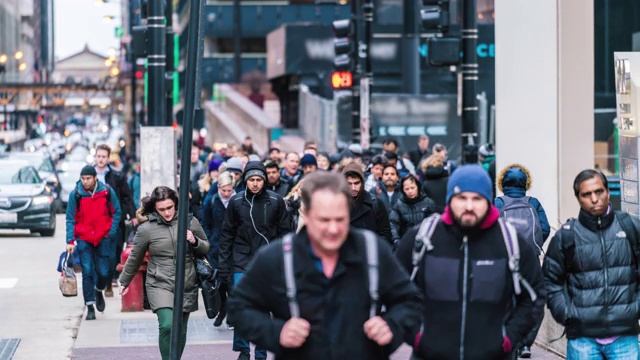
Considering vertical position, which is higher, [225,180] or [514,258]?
[225,180]

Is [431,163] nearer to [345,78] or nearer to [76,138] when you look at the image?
[345,78]

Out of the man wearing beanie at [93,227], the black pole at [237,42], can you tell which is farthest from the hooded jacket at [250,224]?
the black pole at [237,42]

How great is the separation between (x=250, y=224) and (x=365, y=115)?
12.8m

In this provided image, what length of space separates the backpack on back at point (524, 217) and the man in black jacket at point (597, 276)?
10.3 ft

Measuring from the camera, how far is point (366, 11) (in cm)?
2569

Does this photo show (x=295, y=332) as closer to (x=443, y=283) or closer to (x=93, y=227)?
(x=443, y=283)

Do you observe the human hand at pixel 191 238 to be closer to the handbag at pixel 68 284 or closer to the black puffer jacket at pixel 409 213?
the black puffer jacket at pixel 409 213

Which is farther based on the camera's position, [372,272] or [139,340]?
[139,340]

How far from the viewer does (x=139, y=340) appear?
14.2 m

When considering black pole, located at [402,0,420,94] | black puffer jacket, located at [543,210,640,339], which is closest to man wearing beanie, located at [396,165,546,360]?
black puffer jacket, located at [543,210,640,339]

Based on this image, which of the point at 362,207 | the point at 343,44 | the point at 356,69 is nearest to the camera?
the point at 362,207

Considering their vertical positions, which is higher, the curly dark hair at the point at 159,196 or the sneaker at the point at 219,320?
the curly dark hair at the point at 159,196

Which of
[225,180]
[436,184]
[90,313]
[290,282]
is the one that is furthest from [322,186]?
[436,184]

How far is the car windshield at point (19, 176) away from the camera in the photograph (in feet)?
95.0
